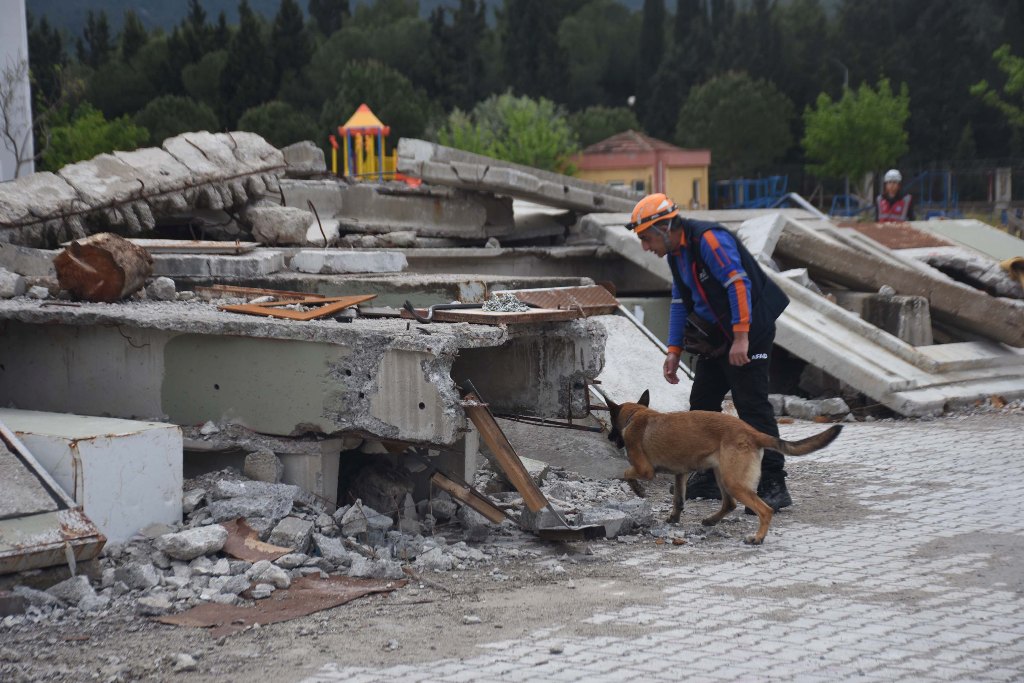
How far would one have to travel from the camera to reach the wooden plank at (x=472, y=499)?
634cm

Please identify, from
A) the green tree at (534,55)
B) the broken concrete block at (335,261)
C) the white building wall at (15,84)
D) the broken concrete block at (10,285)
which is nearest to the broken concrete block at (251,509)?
the broken concrete block at (10,285)

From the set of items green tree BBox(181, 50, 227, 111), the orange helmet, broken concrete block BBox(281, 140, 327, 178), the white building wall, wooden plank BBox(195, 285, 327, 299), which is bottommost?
wooden plank BBox(195, 285, 327, 299)

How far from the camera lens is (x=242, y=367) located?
6.59 m

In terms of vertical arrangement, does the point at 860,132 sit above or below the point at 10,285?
above

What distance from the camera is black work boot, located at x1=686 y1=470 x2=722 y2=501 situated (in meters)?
7.57

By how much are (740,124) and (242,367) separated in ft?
180

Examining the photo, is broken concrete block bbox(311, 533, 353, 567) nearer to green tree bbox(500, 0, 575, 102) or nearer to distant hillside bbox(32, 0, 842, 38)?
green tree bbox(500, 0, 575, 102)

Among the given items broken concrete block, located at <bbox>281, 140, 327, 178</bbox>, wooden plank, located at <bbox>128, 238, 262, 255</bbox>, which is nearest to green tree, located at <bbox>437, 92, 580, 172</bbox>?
broken concrete block, located at <bbox>281, 140, 327, 178</bbox>

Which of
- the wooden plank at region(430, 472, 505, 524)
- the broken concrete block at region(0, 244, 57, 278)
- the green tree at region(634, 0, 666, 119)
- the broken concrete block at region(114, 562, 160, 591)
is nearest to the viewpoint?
the broken concrete block at region(114, 562, 160, 591)

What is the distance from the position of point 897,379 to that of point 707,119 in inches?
2046

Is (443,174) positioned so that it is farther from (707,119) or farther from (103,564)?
(707,119)

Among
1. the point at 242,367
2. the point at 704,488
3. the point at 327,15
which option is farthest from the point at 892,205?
the point at 327,15

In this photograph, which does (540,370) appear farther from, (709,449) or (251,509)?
(251,509)

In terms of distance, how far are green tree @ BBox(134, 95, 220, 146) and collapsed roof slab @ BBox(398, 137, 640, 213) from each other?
39194 mm
